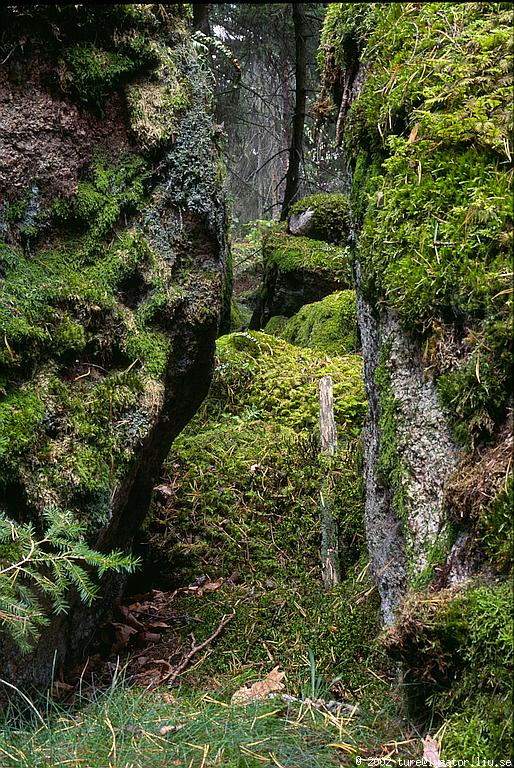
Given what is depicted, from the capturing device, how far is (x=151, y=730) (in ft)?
7.63

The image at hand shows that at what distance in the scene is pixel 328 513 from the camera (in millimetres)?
4289

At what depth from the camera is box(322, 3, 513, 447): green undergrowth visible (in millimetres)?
2307

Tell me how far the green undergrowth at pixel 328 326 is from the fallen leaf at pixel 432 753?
222 inches

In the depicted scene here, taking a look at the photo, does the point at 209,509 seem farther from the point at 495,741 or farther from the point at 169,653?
the point at 495,741

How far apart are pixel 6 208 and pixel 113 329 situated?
2.82 feet

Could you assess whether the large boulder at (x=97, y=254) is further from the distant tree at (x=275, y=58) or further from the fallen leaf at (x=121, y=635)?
the distant tree at (x=275, y=58)

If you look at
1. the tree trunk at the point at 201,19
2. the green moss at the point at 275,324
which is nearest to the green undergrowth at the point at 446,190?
the green moss at the point at 275,324

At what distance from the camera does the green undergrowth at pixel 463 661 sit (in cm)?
186

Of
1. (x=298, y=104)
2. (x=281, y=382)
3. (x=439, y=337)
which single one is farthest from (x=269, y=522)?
(x=298, y=104)

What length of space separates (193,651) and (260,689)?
0.81 m

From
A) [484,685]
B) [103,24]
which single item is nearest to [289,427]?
[103,24]

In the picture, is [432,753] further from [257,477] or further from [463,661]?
[257,477]

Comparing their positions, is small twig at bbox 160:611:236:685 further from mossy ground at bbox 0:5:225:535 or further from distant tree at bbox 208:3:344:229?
distant tree at bbox 208:3:344:229

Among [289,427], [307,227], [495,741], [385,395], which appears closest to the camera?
[495,741]
